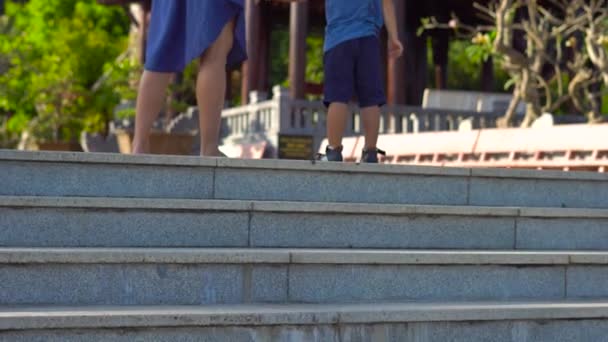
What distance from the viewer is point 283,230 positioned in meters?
6.23

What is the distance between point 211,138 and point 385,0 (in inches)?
76.0

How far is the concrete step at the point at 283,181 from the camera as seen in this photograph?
6.22 metres

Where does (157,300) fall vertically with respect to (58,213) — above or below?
below

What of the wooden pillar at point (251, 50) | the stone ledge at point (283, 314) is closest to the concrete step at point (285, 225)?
the stone ledge at point (283, 314)

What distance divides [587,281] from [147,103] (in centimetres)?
281

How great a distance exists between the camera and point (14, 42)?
1411 inches

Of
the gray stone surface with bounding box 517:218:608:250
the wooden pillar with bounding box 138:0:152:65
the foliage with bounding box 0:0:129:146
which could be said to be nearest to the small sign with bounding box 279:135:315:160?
the foliage with bounding box 0:0:129:146

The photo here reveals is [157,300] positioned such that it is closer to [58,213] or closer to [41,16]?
[58,213]

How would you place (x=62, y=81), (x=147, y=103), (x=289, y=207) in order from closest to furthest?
(x=289, y=207) → (x=147, y=103) → (x=62, y=81)

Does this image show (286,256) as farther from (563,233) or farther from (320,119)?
(320,119)

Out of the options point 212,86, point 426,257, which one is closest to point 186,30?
point 212,86

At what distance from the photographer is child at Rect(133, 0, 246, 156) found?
281 inches

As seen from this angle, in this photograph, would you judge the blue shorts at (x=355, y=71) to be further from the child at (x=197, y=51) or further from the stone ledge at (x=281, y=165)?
the stone ledge at (x=281, y=165)

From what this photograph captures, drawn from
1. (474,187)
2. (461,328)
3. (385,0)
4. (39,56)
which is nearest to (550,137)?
(385,0)
